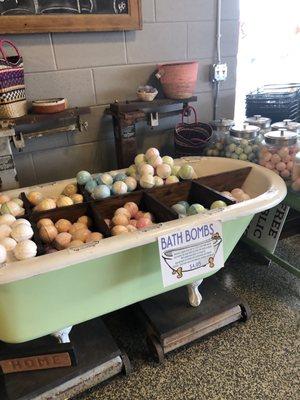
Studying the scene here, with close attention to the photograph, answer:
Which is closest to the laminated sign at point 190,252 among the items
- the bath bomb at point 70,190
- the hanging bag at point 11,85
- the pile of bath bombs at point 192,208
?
the pile of bath bombs at point 192,208

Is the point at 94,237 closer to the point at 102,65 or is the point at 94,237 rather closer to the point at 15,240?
the point at 15,240

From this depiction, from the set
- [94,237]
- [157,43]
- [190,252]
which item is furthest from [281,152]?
[94,237]

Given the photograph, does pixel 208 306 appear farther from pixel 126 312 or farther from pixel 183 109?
pixel 183 109

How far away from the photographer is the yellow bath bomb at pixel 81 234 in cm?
112

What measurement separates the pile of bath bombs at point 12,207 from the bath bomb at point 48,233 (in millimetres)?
139

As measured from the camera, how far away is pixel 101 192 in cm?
129

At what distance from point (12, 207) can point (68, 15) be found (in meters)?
0.89

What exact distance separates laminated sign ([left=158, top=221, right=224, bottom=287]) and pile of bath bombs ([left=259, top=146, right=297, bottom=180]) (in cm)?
61

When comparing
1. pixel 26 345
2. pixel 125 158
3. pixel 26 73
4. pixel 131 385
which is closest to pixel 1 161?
pixel 26 73

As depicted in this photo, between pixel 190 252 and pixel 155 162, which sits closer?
pixel 190 252

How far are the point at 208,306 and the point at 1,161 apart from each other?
3.58 feet

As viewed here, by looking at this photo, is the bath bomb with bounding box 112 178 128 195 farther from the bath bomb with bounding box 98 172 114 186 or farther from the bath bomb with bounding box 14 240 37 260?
the bath bomb with bounding box 14 240 37 260

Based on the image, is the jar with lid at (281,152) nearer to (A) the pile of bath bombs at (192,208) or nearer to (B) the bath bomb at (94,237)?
(A) the pile of bath bombs at (192,208)

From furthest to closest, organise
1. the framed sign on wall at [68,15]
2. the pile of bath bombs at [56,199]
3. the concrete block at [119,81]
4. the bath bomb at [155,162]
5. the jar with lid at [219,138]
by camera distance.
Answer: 1. the jar with lid at [219,138]
2. the concrete block at [119,81]
3. the bath bomb at [155,162]
4. the framed sign on wall at [68,15]
5. the pile of bath bombs at [56,199]
